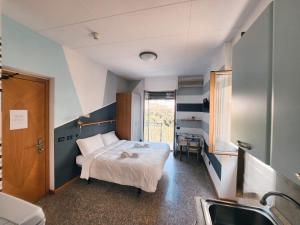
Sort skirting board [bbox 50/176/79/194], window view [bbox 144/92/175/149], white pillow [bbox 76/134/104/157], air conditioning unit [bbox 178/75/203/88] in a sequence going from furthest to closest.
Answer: window view [bbox 144/92/175/149] → air conditioning unit [bbox 178/75/203/88] → white pillow [bbox 76/134/104/157] → skirting board [bbox 50/176/79/194]

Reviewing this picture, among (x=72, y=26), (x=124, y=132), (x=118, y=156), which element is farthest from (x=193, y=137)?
(x=72, y=26)

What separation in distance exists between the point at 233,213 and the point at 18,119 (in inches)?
113

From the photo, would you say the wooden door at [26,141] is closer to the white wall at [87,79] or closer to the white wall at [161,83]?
the white wall at [87,79]

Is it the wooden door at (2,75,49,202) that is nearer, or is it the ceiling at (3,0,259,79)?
the ceiling at (3,0,259,79)

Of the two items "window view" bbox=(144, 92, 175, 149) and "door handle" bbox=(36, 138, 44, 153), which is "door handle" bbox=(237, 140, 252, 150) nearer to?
"door handle" bbox=(36, 138, 44, 153)

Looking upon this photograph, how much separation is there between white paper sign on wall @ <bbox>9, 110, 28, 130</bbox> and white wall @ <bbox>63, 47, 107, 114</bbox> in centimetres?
106

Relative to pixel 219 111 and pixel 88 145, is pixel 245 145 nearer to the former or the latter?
pixel 219 111

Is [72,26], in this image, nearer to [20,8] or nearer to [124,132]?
[20,8]

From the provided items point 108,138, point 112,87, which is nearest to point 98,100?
point 112,87

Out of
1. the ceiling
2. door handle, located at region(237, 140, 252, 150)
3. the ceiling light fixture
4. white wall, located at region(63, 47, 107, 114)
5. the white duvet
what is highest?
the ceiling

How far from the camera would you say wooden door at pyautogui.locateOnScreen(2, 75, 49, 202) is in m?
2.03

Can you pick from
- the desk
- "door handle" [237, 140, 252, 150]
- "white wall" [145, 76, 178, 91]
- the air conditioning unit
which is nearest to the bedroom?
"door handle" [237, 140, 252, 150]

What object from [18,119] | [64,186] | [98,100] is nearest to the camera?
[18,119]

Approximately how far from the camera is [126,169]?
2.60m
